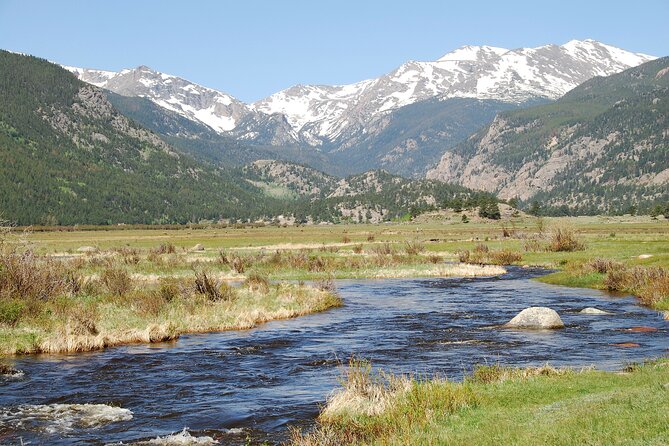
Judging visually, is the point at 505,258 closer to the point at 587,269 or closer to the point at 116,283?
the point at 587,269

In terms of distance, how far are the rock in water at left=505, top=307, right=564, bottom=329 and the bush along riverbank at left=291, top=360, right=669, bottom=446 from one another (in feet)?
38.8

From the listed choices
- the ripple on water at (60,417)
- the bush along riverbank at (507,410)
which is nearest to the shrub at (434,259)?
the bush along riverbank at (507,410)

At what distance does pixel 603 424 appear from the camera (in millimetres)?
14547

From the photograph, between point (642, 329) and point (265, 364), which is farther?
point (642, 329)

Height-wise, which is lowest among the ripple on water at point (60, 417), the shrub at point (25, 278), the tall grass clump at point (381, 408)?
the ripple on water at point (60, 417)

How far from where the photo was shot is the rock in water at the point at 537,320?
3481 centimetres

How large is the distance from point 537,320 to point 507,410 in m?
18.5

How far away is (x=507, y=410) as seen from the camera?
57.3 feet

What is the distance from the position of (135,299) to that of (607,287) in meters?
35.7

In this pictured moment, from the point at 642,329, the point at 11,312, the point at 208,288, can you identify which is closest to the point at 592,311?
the point at 642,329

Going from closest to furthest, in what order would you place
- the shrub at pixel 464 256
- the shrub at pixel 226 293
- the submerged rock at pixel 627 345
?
the submerged rock at pixel 627 345
the shrub at pixel 226 293
the shrub at pixel 464 256

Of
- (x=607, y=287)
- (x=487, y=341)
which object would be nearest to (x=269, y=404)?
(x=487, y=341)

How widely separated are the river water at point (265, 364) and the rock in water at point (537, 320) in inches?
43.6

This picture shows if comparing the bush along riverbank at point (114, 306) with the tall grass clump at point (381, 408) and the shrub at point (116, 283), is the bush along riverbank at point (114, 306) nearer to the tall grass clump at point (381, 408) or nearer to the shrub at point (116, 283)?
the shrub at point (116, 283)
